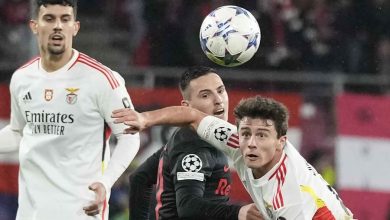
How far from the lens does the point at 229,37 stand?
21.6ft

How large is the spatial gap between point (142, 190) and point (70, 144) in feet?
3.09

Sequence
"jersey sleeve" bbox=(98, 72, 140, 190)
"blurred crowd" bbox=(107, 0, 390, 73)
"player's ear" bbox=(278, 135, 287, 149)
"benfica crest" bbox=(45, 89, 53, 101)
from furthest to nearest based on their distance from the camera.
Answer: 1. "blurred crowd" bbox=(107, 0, 390, 73)
2. "benfica crest" bbox=(45, 89, 53, 101)
3. "jersey sleeve" bbox=(98, 72, 140, 190)
4. "player's ear" bbox=(278, 135, 287, 149)

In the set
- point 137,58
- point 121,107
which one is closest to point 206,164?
point 121,107

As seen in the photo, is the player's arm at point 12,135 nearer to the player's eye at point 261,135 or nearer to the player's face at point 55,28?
the player's face at point 55,28

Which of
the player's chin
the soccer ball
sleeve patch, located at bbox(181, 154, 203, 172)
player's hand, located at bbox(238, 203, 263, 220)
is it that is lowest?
player's hand, located at bbox(238, 203, 263, 220)

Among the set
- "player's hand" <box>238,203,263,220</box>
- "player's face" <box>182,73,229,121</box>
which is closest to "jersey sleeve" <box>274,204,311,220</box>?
"player's hand" <box>238,203,263,220</box>

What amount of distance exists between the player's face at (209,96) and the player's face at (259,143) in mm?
815

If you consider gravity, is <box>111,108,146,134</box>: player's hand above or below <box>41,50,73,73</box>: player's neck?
below

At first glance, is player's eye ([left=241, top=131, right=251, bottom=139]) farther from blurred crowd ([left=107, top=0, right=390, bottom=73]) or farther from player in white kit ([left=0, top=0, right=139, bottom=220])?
blurred crowd ([left=107, top=0, right=390, bottom=73])

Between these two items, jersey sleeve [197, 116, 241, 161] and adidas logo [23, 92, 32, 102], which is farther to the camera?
adidas logo [23, 92, 32, 102]

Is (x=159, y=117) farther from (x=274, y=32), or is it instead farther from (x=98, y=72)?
(x=274, y=32)

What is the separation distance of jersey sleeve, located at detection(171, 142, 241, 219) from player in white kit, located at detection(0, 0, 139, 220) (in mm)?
327

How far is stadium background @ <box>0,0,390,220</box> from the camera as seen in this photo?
32.8 feet

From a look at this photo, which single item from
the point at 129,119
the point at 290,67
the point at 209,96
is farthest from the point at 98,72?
the point at 290,67
